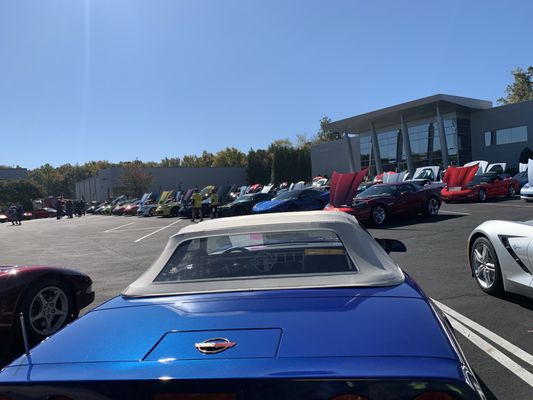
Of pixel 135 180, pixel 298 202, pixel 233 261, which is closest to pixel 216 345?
pixel 233 261

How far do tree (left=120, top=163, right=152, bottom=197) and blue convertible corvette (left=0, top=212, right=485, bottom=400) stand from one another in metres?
72.0

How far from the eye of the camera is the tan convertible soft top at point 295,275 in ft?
8.00

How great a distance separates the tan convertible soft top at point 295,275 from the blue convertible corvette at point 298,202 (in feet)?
51.7

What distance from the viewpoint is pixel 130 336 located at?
191 cm

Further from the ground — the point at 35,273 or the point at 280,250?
→ the point at 280,250

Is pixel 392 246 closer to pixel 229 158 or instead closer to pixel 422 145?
pixel 422 145

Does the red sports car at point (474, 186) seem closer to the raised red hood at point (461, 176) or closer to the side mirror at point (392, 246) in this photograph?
the raised red hood at point (461, 176)

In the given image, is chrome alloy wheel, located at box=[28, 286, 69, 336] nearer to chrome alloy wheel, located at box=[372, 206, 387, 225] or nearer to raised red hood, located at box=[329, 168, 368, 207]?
chrome alloy wheel, located at box=[372, 206, 387, 225]

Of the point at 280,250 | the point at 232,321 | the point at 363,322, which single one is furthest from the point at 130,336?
the point at 280,250

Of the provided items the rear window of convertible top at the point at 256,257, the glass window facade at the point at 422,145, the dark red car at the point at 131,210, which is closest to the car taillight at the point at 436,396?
the rear window of convertible top at the point at 256,257

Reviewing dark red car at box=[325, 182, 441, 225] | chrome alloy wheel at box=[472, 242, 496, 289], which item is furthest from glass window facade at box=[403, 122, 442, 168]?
chrome alloy wheel at box=[472, 242, 496, 289]

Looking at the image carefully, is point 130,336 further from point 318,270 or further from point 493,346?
point 493,346

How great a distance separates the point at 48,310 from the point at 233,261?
3045 mm

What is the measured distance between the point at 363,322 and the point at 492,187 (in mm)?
22965
